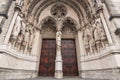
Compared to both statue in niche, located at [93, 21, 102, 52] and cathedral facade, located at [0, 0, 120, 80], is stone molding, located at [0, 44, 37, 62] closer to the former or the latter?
cathedral facade, located at [0, 0, 120, 80]

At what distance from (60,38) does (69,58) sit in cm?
157

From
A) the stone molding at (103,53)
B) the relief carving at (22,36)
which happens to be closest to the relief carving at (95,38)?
the stone molding at (103,53)

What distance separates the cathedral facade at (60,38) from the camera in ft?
13.0

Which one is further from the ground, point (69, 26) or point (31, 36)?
point (69, 26)

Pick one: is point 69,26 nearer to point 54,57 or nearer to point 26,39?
point 54,57

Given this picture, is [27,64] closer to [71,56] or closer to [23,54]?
[23,54]

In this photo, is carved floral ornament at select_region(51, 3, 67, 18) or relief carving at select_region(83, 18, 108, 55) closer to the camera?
relief carving at select_region(83, 18, 108, 55)

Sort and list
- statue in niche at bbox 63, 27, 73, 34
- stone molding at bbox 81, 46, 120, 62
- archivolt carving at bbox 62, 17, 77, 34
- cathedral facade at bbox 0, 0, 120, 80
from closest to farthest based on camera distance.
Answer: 1. stone molding at bbox 81, 46, 120, 62
2. cathedral facade at bbox 0, 0, 120, 80
3. archivolt carving at bbox 62, 17, 77, 34
4. statue in niche at bbox 63, 27, 73, 34

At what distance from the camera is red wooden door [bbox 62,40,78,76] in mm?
6227

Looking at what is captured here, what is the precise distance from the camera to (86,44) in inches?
227

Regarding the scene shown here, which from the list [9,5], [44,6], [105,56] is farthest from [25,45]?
[105,56]

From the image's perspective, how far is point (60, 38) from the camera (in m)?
6.18

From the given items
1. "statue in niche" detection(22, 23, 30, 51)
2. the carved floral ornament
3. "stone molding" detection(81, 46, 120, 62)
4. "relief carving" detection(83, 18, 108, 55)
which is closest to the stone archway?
the carved floral ornament

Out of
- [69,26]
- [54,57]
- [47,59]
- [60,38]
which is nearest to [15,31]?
[60,38]
